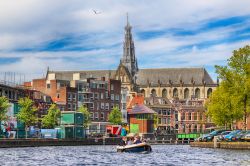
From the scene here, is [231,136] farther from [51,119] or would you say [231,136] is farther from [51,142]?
[51,119]

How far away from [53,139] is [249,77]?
151ft

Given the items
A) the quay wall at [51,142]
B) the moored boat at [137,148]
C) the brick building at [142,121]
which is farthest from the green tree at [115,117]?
the moored boat at [137,148]

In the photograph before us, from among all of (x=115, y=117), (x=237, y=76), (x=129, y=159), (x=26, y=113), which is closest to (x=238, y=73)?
(x=237, y=76)

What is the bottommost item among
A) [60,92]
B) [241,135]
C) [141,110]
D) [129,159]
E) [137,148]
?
[129,159]

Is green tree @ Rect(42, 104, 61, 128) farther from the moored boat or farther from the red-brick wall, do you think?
the moored boat

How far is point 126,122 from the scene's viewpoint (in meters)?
A: 193

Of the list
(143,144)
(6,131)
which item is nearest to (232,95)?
(143,144)

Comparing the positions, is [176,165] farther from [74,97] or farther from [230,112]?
[74,97]

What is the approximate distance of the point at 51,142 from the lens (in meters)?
128

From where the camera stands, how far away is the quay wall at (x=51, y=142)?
4483 inches

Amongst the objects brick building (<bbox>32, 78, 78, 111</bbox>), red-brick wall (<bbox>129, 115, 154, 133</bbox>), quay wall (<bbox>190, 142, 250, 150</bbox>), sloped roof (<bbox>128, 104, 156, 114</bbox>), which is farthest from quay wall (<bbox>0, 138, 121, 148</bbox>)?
quay wall (<bbox>190, 142, 250, 150</bbox>)

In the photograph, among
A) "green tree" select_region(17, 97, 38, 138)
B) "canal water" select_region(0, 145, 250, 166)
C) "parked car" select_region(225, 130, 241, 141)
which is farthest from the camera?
"green tree" select_region(17, 97, 38, 138)

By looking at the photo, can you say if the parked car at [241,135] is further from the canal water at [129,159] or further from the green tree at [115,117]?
the green tree at [115,117]

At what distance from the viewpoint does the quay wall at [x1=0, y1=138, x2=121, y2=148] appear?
4483 inches
